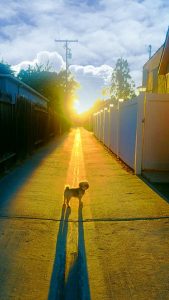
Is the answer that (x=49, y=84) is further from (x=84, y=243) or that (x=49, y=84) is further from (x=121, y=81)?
(x=84, y=243)

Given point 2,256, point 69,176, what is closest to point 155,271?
point 2,256

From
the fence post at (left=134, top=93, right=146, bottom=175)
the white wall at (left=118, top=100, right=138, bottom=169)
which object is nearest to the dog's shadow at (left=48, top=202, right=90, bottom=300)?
the fence post at (left=134, top=93, right=146, bottom=175)

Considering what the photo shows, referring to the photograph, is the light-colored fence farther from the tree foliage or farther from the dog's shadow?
the tree foliage

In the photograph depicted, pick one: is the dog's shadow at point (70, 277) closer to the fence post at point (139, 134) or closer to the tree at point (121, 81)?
the fence post at point (139, 134)

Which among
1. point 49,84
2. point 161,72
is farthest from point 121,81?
point 161,72

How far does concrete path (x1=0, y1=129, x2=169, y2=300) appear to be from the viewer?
12.3 feet

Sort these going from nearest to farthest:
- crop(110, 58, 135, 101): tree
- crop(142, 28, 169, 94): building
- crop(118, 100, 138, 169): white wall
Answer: crop(118, 100, 138, 169): white wall < crop(142, 28, 169, 94): building < crop(110, 58, 135, 101): tree

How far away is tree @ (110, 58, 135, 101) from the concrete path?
57.8 m

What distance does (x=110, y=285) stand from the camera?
3.81 m

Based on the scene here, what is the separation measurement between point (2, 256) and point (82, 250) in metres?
0.99

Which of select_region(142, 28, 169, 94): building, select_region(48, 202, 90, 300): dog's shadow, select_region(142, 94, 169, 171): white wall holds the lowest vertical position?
select_region(48, 202, 90, 300): dog's shadow

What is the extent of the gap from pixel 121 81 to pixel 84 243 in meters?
62.9

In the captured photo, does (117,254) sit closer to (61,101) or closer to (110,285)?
(110,285)

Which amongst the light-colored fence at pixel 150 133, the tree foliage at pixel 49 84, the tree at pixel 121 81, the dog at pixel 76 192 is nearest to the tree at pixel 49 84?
the tree foliage at pixel 49 84
